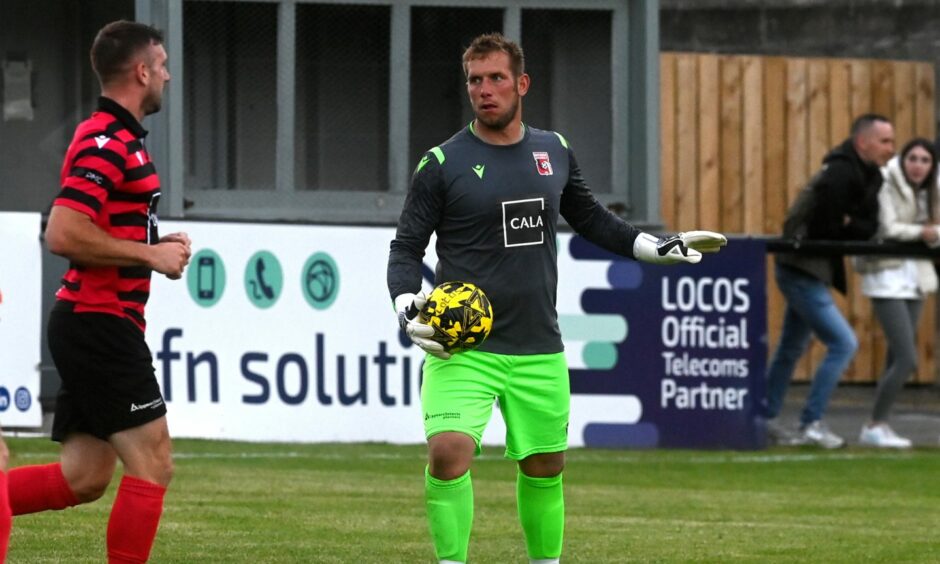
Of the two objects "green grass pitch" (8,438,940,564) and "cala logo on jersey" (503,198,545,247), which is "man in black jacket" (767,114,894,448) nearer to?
"green grass pitch" (8,438,940,564)

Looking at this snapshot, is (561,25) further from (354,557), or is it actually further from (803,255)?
(354,557)

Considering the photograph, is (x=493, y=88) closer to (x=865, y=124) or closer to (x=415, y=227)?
(x=415, y=227)

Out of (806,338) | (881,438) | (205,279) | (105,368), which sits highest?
(205,279)

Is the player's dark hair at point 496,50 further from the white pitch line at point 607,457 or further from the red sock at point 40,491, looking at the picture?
the white pitch line at point 607,457

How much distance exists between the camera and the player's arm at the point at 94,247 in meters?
6.36

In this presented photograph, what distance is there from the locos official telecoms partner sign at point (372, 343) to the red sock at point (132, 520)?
665 centimetres

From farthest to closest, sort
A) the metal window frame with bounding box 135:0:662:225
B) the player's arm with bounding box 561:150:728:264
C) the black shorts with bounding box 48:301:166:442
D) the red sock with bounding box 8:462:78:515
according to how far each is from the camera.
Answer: the metal window frame with bounding box 135:0:662:225, the player's arm with bounding box 561:150:728:264, the red sock with bounding box 8:462:78:515, the black shorts with bounding box 48:301:166:442

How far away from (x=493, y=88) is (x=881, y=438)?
27.5 feet

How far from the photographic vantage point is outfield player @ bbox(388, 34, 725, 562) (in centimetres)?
714

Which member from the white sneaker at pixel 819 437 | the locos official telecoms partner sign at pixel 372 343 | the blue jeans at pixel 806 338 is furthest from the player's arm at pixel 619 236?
the white sneaker at pixel 819 437

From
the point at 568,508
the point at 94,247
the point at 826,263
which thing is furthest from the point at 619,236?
the point at 826,263

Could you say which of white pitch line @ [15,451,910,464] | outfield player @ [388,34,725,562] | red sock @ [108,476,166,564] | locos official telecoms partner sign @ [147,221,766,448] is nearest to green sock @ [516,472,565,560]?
outfield player @ [388,34,725,562]

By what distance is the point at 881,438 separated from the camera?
582 inches

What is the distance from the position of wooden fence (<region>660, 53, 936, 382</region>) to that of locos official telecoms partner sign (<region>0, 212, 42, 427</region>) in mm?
7599
